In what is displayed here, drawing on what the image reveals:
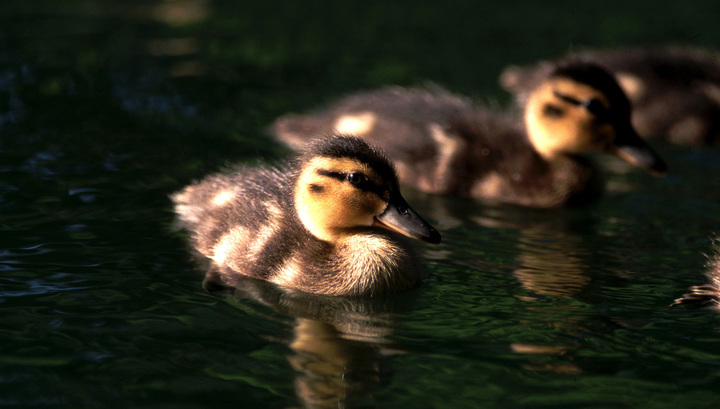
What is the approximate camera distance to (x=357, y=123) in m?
6.21

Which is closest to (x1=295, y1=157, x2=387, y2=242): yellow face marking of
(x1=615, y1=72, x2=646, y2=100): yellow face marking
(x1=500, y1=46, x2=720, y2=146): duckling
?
(x1=500, y1=46, x2=720, y2=146): duckling

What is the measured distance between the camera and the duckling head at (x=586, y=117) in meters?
5.82

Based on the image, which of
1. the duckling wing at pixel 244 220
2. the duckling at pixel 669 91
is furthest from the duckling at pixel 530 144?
the duckling at pixel 669 91

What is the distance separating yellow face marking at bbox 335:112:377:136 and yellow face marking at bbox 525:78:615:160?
3.07 ft

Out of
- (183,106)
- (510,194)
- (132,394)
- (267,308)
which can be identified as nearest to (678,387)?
(267,308)

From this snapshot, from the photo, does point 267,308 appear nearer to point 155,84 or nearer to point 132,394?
point 132,394

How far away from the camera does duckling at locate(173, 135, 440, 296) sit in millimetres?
4219

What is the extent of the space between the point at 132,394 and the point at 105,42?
232 inches

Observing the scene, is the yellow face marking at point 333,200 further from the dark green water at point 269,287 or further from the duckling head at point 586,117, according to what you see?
the duckling head at point 586,117

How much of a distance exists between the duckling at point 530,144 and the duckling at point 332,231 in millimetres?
1496

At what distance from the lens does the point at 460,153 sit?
590 centimetres

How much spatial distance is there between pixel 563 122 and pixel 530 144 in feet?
0.82

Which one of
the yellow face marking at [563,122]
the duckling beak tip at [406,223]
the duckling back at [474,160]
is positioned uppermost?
the yellow face marking at [563,122]

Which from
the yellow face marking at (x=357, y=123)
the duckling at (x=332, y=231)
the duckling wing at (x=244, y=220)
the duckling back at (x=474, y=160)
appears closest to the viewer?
the duckling at (x=332, y=231)
